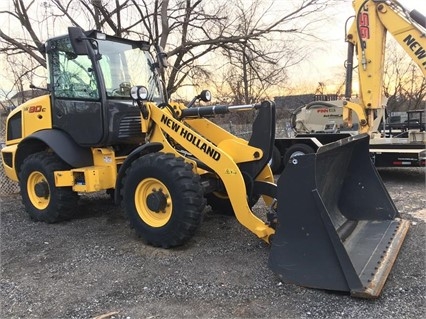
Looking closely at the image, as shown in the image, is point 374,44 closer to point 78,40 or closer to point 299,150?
point 299,150

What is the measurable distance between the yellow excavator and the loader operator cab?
0.01 m

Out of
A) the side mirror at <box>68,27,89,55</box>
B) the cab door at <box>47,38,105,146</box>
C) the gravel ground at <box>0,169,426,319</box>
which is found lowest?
the gravel ground at <box>0,169,426,319</box>

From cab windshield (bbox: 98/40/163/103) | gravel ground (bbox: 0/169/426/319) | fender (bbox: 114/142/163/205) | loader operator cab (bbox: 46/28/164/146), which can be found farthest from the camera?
cab windshield (bbox: 98/40/163/103)

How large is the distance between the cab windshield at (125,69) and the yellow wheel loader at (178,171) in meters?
0.02

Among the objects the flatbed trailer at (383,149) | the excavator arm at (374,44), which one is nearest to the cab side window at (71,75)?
the flatbed trailer at (383,149)

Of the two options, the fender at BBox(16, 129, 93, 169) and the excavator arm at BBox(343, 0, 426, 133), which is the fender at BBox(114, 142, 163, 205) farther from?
the excavator arm at BBox(343, 0, 426, 133)

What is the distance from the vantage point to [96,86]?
536 centimetres

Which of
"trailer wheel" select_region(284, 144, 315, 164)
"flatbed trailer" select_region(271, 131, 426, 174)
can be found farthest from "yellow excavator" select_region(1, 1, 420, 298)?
"trailer wheel" select_region(284, 144, 315, 164)

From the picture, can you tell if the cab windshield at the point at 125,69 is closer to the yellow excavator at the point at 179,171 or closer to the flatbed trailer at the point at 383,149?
the yellow excavator at the point at 179,171

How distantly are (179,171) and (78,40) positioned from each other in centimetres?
203

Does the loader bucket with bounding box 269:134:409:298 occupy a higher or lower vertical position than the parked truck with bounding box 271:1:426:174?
lower

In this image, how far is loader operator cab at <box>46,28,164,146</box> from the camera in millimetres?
5340

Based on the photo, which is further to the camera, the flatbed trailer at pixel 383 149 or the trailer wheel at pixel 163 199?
the flatbed trailer at pixel 383 149

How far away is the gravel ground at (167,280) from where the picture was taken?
131 inches
